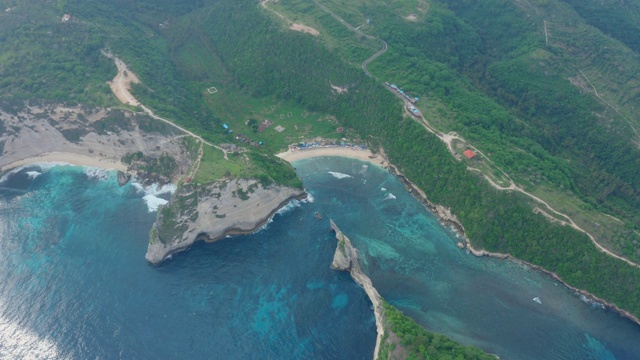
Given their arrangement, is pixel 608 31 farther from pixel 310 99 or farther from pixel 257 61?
pixel 257 61

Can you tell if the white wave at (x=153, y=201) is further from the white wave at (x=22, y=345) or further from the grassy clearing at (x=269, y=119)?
the white wave at (x=22, y=345)

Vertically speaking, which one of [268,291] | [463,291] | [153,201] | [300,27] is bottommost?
[153,201]

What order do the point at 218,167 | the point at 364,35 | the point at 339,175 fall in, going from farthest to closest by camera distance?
the point at 364,35, the point at 339,175, the point at 218,167

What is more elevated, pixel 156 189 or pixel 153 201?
pixel 156 189

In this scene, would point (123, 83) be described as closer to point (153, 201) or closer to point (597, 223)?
point (153, 201)

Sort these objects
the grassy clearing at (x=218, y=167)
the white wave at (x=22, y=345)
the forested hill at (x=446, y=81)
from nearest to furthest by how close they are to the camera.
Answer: the white wave at (x=22, y=345)
the forested hill at (x=446, y=81)
the grassy clearing at (x=218, y=167)

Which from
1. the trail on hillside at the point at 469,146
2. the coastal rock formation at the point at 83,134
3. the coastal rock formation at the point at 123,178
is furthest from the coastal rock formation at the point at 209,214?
the trail on hillside at the point at 469,146

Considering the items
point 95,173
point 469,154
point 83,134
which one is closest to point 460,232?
point 469,154
